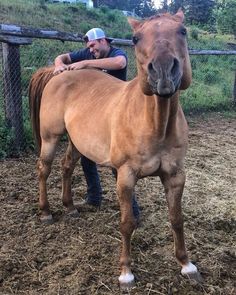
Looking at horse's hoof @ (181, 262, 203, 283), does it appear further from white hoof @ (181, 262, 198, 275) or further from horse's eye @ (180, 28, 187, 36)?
horse's eye @ (180, 28, 187, 36)

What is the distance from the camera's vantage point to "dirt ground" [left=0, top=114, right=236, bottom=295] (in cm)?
294

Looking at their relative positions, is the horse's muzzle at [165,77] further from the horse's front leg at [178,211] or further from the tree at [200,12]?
the tree at [200,12]

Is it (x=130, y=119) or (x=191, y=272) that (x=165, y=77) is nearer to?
(x=130, y=119)

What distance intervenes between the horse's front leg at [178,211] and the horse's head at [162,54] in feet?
2.34

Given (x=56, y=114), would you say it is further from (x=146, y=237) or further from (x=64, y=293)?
(x=64, y=293)

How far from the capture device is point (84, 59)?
4227 millimetres

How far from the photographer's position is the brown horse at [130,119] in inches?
92.3

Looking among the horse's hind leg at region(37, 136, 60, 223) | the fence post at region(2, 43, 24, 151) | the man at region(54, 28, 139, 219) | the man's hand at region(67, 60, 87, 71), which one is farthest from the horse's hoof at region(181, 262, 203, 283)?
the fence post at region(2, 43, 24, 151)

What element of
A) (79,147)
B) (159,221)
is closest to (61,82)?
(79,147)

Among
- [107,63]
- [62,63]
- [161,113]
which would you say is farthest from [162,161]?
[62,63]

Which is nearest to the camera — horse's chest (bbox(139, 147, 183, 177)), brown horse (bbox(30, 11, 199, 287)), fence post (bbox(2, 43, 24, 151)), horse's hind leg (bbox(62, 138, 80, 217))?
brown horse (bbox(30, 11, 199, 287))

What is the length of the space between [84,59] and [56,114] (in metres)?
0.69

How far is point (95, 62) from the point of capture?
3809 millimetres

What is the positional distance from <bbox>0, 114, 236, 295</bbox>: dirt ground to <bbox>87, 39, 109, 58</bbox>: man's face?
1.54m
